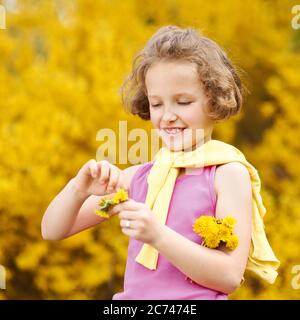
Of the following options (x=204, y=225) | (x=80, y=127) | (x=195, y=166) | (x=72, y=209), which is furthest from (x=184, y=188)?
(x=80, y=127)

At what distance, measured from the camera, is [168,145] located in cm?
216

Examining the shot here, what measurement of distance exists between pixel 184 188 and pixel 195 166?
0.07 meters

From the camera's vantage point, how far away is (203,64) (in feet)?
7.07

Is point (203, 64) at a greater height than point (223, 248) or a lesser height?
greater

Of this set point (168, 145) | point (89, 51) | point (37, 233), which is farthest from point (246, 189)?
point (89, 51)

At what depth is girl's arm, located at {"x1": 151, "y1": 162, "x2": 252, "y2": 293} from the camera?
1.94m

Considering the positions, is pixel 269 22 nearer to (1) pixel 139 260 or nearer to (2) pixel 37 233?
(2) pixel 37 233

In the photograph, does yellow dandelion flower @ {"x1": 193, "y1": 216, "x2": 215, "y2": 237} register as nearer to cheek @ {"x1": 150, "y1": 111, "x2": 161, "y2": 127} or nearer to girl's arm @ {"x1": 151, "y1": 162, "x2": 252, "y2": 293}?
girl's arm @ {"x1": 151, "y1": 162, "x2": 252, "y2": 293}

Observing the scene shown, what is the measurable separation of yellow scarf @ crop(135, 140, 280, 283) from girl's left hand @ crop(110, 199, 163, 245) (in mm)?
171

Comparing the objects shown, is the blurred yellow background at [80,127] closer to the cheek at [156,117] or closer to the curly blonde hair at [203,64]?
the curly blonde hair at [203,64]

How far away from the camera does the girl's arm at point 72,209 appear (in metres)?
2.17

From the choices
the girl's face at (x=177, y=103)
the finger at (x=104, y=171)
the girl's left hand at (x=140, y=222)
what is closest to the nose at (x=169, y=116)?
the girl's face at (x=177, y=103)

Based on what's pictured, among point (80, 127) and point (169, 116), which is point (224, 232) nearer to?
point (169, 116)

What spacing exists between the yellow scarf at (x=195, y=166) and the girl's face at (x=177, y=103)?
41mm
